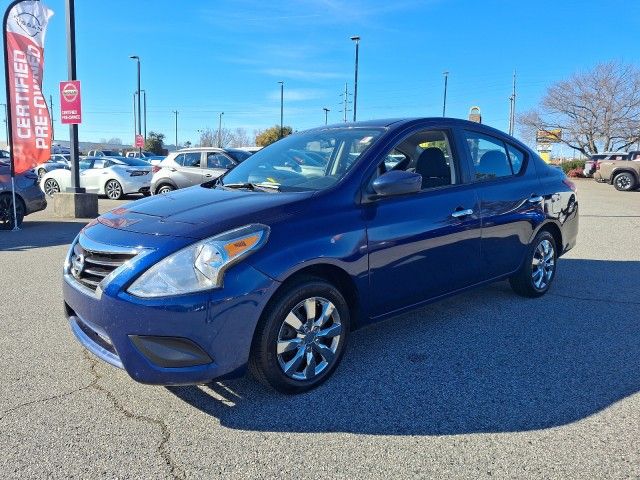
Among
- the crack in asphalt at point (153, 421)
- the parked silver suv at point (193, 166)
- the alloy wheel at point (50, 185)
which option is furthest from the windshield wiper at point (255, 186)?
the alloy wheel at point (50, 185)

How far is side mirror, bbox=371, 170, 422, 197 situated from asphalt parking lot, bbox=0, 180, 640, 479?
120 centimetres

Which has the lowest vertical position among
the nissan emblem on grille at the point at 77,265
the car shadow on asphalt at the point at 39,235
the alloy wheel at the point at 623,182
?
the car shadow on asphalt at the point at 39,235

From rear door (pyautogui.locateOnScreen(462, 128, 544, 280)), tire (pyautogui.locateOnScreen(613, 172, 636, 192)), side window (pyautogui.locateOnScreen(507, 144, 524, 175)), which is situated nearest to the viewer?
rear door (pyautogui.locateOnScreen(462, 128, 544, 280))

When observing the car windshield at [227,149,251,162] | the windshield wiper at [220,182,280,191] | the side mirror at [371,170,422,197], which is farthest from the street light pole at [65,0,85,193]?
the side mirror at [371,170,422,197]

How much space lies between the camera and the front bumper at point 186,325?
267cm

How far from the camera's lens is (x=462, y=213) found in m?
4.05

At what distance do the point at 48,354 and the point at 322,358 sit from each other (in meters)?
2.04

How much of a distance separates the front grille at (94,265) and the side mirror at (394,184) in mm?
1561

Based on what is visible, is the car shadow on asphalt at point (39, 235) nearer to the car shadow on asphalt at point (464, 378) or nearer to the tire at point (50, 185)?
the car shadow on asphalt at point (464, 378)

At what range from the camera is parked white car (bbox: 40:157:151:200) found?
16469 mm

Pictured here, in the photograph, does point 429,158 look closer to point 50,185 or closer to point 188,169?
point 188,169

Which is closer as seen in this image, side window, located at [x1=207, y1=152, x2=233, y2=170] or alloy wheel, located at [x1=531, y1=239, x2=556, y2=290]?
alloy wheel, located at [x1=531, y1=239, x2=556, y2=290]

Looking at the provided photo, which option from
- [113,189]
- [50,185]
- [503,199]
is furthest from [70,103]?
[503,199]

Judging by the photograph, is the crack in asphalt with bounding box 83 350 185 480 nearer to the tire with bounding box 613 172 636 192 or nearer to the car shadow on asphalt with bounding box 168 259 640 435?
the car shadow on asphalt with bounding box 168 259 640 435
